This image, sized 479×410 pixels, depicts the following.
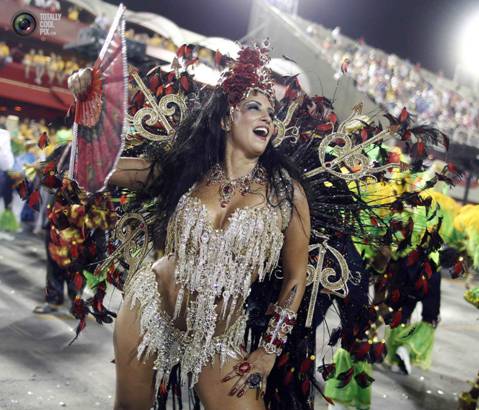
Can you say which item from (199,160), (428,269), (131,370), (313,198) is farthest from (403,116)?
(131,370)

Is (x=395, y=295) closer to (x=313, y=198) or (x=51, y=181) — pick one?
(x=313, y=198)

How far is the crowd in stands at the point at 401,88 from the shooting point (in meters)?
20.5

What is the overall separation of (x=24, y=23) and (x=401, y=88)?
19899 millimetres

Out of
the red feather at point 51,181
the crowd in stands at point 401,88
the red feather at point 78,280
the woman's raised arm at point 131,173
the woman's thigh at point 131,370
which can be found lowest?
the woman's thigh at point 131,370

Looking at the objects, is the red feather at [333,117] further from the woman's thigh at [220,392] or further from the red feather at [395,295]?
the woman's thigh at [220,392]

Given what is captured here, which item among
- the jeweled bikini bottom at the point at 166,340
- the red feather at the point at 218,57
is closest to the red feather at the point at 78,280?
the jeweled bikini bottom at the point at 166,340

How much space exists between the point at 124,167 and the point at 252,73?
2.32ft

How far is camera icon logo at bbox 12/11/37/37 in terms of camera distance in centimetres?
366

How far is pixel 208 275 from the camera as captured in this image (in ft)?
8.82

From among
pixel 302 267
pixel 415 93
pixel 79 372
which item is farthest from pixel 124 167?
Answer: pixel 415 93

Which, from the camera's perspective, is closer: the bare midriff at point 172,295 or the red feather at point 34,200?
the bare midriff at point 172,295

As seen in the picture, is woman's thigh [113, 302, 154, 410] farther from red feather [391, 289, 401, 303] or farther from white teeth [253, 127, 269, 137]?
red feather [391, 289, 401, 303]

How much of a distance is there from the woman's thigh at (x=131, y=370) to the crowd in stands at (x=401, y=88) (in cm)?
1692

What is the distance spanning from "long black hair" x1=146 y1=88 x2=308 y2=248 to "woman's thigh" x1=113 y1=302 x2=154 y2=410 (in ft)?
1.65
